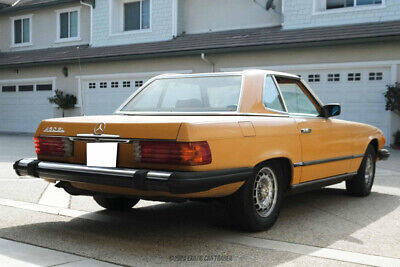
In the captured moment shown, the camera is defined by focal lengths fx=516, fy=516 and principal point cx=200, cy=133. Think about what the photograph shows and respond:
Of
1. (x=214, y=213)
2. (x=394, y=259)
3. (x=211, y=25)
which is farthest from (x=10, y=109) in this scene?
(x=394, y=259)

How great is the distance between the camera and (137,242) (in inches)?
174

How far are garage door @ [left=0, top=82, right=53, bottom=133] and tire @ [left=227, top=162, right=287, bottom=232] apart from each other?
59.6 ft

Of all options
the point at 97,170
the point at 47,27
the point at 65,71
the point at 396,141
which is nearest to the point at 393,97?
the point at 396,141

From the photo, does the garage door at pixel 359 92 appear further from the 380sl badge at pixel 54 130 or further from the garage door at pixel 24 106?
the garage door at pixel 24 106

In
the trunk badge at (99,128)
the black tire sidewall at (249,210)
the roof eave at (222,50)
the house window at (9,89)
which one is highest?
the roof eave at (222,50)

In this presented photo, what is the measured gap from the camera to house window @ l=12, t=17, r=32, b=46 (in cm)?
2458

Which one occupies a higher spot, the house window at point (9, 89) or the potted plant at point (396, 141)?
the house window at point (9, 89)

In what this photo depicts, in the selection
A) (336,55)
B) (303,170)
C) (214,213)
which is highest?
(336,55)

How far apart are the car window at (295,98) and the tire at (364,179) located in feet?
4.30

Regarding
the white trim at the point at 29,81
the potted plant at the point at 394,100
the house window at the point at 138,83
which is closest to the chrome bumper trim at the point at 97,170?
the potted plant at the point at 394,100

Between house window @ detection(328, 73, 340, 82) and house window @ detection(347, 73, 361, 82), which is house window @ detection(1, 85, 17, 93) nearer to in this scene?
house window @ detection(328, 73, 340, 82)

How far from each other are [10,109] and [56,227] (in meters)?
20.0

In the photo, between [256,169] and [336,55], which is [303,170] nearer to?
[256,169]

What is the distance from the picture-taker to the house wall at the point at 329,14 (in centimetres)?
1495
